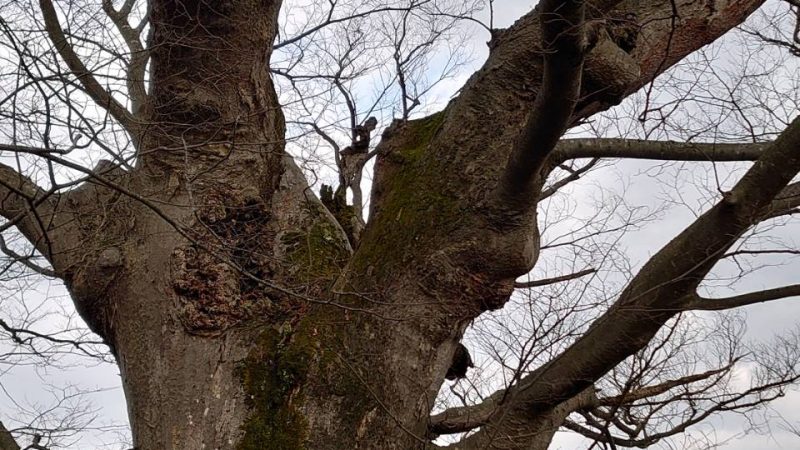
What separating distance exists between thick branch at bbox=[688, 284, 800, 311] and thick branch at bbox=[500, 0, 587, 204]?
87cm

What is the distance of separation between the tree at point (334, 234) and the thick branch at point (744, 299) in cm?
1

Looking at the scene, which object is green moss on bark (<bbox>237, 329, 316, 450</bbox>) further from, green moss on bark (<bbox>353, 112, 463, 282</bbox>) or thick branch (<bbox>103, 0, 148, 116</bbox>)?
thick branch (<bbox>103, 0, 148, 116</bbox>)

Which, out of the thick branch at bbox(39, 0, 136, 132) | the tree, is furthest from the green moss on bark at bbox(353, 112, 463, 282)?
the thick branch at bbox(39, 0, 136, 132)

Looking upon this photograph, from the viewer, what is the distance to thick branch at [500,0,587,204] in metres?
2.36

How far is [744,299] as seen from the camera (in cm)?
319

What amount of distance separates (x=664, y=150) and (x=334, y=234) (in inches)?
69.6

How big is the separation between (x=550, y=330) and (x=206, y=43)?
228 cm

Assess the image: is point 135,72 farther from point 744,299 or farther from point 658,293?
point 744,299

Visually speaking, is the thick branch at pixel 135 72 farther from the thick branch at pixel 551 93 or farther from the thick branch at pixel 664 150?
the thick branch at pixel 664 150

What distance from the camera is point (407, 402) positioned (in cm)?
298

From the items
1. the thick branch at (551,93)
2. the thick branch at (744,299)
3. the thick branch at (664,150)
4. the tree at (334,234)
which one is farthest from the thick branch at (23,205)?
the thick branch at (744,299)

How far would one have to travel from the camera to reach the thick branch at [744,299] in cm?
302

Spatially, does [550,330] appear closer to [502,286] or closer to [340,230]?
[502,286]

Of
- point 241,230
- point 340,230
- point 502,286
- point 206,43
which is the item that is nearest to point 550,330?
point 502,286
